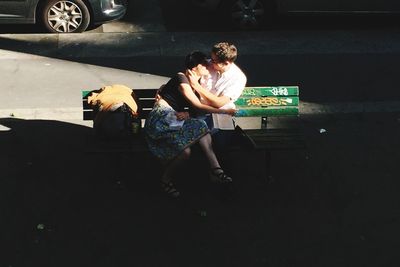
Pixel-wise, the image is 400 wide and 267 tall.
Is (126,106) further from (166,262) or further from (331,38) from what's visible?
(331,38)

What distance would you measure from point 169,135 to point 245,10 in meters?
5.62

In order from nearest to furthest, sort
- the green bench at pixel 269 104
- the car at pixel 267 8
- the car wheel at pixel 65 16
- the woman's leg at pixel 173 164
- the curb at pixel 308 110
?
the woman's leg at pixel 173 164 → the green bench at pixel 269 104 → the curb at pixel 308 110 → the car wheel at pixel 65 16 → the car at pixel 267 8

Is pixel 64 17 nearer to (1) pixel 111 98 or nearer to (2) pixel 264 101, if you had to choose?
(1) pixel 111 98

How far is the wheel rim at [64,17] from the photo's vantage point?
10094 mm

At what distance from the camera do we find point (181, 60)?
9523 mm

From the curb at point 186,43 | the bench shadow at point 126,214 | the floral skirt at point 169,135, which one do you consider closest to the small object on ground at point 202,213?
the bench shadow at point 126,214

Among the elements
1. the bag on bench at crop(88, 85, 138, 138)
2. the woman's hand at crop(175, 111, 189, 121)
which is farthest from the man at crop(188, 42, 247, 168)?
the bag on bench at crop(88, 85, 138, 138)

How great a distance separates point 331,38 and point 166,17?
10.2 ft

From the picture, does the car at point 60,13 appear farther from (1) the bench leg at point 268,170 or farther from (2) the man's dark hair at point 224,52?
(1) the bench leg at point 268,170

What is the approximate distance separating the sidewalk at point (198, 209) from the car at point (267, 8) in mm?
4194

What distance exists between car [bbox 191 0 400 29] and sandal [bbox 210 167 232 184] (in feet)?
18.4

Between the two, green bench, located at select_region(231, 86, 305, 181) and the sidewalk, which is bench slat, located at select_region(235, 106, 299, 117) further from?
the sidewalk

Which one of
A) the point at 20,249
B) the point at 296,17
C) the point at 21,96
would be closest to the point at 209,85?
the point at 20,249

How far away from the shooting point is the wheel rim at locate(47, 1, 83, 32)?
10.1 m
